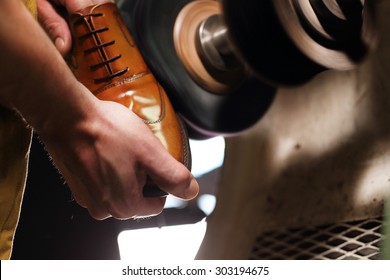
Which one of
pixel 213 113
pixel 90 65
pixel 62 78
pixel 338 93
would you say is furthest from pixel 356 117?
pixel 62 78

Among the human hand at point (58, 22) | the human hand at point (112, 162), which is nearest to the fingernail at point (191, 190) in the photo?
the human hand at point (112, 162)

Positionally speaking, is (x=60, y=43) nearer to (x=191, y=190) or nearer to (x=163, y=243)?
(x=191, y=190)

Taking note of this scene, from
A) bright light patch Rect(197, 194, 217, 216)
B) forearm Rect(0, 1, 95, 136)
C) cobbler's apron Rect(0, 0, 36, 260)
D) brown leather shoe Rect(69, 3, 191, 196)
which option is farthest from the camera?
bright light patch Rect(197, 194, 217, 216)

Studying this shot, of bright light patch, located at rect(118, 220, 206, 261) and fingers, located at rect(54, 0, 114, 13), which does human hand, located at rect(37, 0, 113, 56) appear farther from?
bright light patch, located at rect(118, 220, 206, 261)

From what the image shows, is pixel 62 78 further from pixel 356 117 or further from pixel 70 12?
pixel 356 117

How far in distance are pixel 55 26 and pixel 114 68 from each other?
13 centimetres

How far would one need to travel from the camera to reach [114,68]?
79 centimetres

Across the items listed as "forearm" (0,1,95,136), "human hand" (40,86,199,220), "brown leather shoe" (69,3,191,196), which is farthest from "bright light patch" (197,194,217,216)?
Answer: "forearm" (0,1,95,136)

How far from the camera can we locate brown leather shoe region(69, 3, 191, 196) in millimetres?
763

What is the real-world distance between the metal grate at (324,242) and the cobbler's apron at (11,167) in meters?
0.52

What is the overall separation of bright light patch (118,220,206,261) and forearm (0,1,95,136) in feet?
1.60

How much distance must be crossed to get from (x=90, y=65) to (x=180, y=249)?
17.6 inches

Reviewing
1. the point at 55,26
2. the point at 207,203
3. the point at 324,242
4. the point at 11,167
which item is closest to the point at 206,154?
the point at 207,203

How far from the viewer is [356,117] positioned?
0.95 meters
